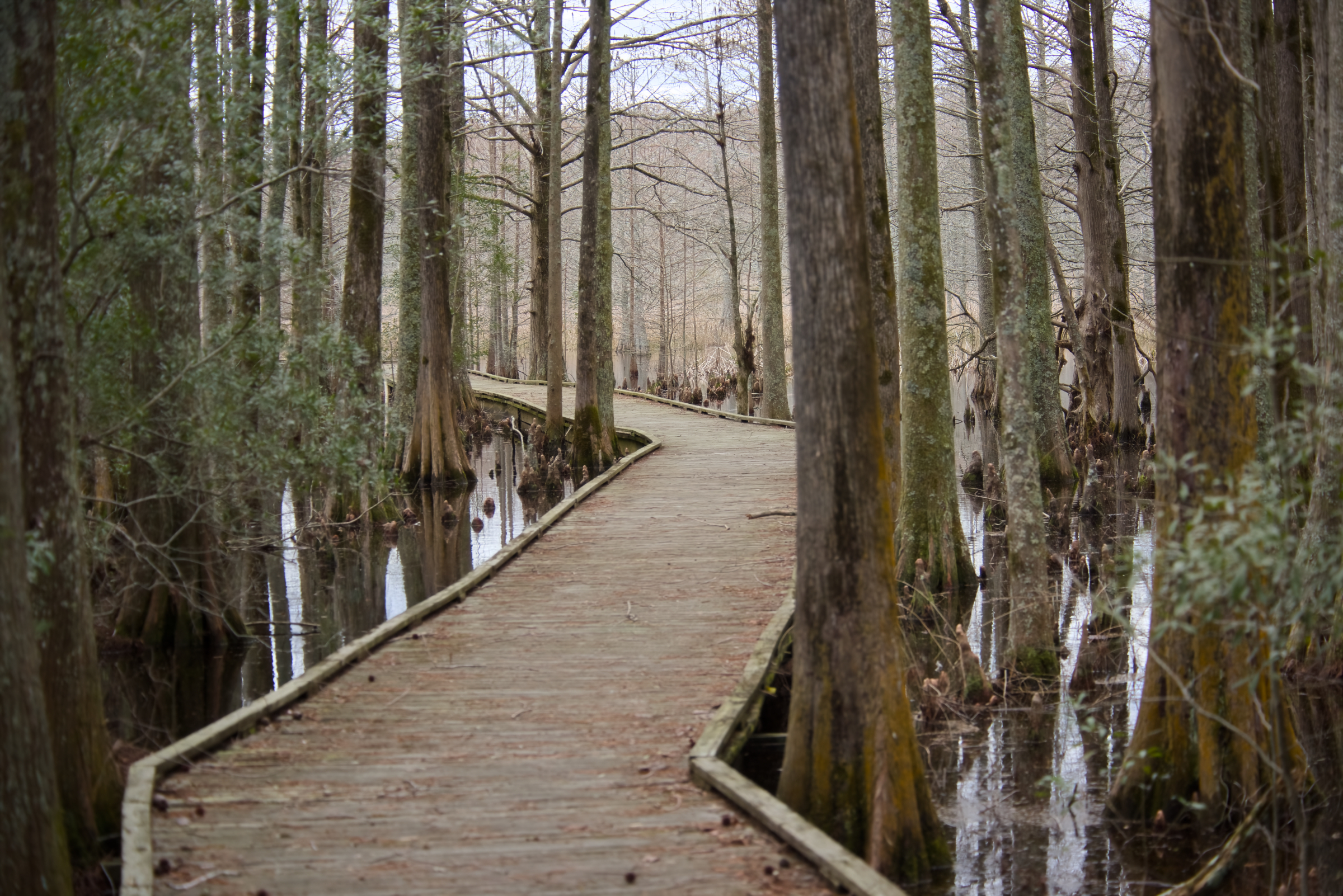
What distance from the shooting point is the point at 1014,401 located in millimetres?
6328

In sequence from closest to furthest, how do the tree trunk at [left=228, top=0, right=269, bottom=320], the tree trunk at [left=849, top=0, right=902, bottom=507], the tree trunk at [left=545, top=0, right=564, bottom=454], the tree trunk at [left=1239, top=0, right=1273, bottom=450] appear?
Answer: the tree trunk at [left=228, top=0, right=269, bottom=320] → the tree trunk at [left=1239, top=0, right=1273, bottom=450] → the tree trunk at [left=849, top=0, right=902, bottom=507] → the tree trunk at [left=545, top=0, right=564, bottom=454]

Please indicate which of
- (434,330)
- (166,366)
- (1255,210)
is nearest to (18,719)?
(166,366)

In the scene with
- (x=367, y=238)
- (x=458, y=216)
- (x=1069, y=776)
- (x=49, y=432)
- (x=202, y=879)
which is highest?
(x=458, y=216)

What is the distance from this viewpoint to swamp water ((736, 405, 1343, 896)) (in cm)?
449

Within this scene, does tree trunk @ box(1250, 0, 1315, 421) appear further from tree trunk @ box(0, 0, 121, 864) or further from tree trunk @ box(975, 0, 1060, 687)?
tree trunk @ box(0, 0, 121, 864)

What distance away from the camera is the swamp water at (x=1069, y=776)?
4.49 m

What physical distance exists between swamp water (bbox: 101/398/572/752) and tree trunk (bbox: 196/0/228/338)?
1921mm

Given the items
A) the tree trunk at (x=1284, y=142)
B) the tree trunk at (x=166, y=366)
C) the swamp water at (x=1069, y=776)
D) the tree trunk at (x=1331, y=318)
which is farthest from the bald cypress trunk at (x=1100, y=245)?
the tree trunk at (x=166, y=366)

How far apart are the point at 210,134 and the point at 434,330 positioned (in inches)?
280

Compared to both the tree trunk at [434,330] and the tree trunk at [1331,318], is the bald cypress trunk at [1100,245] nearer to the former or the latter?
the tree trunk at [1331,318]

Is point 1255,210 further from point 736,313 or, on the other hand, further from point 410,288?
point 736,313

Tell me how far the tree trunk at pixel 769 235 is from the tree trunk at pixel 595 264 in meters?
2.28

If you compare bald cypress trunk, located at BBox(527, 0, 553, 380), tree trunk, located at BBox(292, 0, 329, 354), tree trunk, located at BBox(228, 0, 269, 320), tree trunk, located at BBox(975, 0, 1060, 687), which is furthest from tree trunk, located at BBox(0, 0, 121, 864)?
bald cypress trunk, located at BBox(527, 0, 553, 380)

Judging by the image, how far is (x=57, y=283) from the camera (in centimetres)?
402
